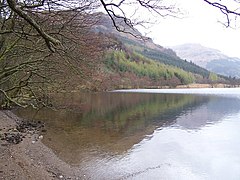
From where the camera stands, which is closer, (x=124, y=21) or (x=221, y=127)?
(x=124, y=21)

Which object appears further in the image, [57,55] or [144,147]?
[144,147]

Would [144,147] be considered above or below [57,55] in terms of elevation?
below

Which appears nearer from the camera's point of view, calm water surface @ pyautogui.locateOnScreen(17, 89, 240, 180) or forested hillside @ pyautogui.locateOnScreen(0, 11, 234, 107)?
forested hillside @ pyautogui.locateOnScreen(0, 11, 234, 107)

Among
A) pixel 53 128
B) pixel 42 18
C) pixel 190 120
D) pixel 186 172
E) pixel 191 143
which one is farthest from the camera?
pixel 190 120

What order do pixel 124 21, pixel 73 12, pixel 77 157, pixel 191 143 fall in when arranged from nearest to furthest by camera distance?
pixel 124 21 → pixel 73 12 → pixel 77 157 → pixel 191 143

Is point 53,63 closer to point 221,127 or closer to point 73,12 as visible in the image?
point 73,12

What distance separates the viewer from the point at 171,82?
162750 millimetres

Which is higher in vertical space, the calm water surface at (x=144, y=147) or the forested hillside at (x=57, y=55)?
the forested hillside at (x=57, y=55)

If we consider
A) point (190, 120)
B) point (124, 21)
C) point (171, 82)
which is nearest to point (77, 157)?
point (124, 21)

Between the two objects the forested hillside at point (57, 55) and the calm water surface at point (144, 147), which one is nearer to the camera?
the forested hillside at point (57, 55)

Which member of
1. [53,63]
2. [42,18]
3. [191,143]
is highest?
[42,18]

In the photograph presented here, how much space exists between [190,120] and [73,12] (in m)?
31.4

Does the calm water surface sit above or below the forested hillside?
below

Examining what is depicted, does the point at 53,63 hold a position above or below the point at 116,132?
above
